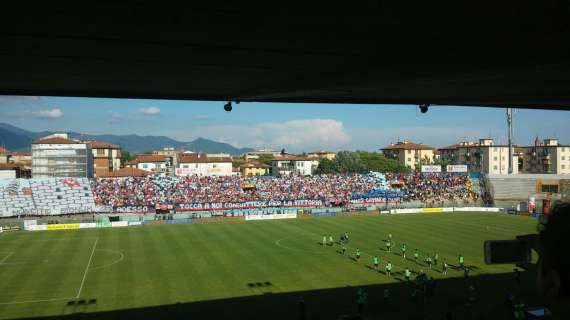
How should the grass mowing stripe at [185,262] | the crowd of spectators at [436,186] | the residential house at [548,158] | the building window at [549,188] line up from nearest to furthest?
the grass mowing stripe at [185,262]
the building window at [549,188]
the crowd of spectators at [436,186]
the residential house at [548,158]

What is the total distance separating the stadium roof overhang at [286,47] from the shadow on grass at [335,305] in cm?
1176

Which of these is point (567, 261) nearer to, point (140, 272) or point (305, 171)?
point (140, 272)

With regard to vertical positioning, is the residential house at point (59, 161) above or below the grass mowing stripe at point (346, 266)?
above

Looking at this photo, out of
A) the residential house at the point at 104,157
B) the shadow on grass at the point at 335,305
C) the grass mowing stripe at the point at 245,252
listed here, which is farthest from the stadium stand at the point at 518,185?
the residential house at the point at 104,157

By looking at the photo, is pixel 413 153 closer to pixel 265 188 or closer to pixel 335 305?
pixel 265 188

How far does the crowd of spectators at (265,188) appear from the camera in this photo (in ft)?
218

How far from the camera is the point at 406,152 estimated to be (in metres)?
156

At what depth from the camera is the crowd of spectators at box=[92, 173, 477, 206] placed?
6650cm

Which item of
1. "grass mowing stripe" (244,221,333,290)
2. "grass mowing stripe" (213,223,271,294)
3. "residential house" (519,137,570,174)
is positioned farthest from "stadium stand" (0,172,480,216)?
"residential house" (519,137,570,174)

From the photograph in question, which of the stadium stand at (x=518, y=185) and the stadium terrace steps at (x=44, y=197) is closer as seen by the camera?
the stadium terrace steps at (x=44, y=197)

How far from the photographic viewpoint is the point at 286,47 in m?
7.45

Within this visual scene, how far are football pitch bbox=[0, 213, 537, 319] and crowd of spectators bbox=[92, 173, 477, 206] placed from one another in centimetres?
1691

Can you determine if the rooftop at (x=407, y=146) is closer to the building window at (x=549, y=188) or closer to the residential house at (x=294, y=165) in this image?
the residential house at (x=294, y=165)

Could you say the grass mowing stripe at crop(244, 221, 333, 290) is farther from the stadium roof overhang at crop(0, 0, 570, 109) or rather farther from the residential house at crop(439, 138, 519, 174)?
the residential house at crop(439, 138, 519, 174)
